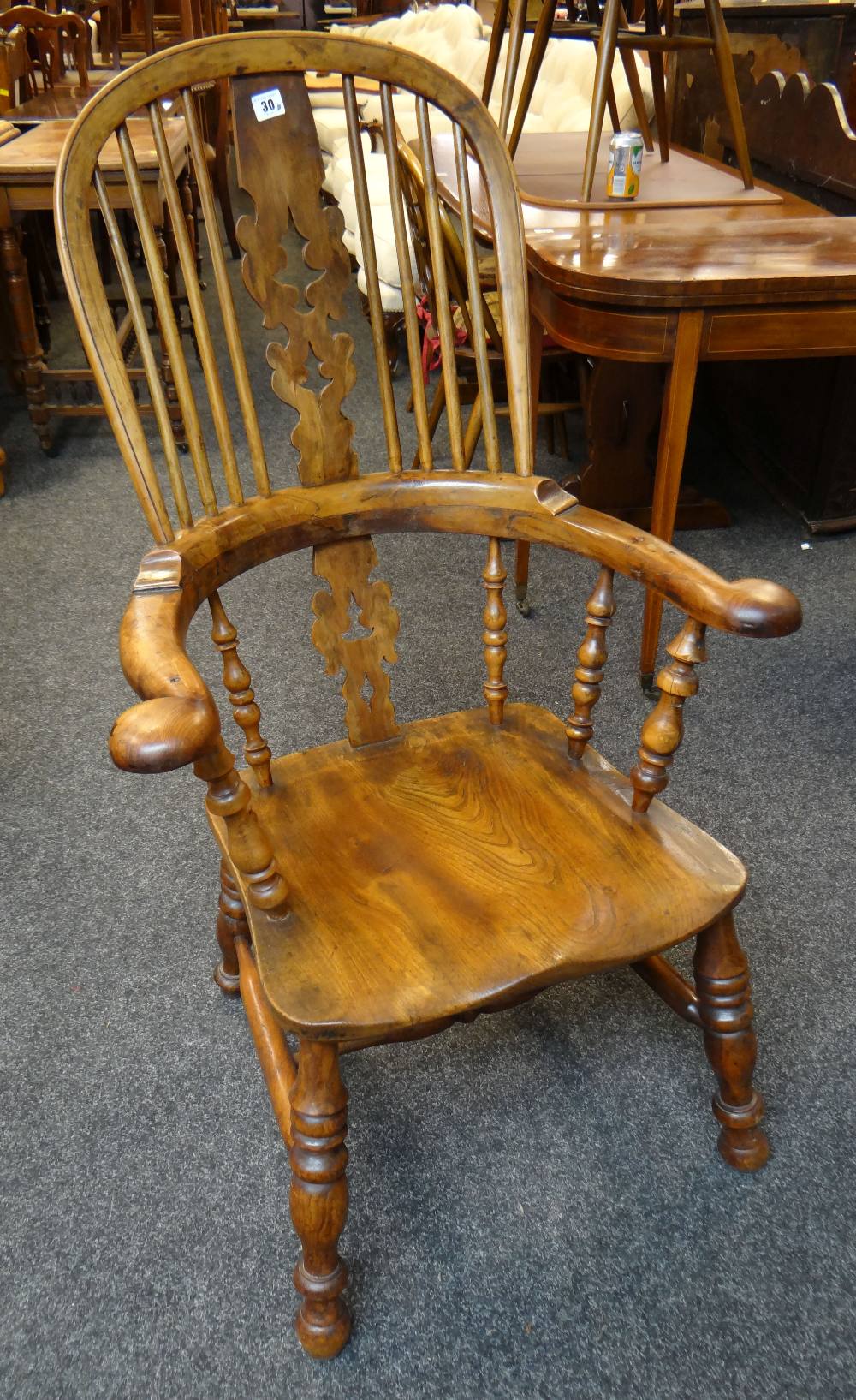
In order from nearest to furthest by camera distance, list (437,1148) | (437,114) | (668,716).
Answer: (668,716)
(437,1148)
(437,114)

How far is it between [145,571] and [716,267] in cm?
112

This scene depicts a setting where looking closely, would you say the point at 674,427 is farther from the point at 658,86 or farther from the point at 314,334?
the point at 658,86

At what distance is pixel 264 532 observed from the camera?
1069mm

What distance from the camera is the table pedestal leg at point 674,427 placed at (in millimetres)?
1587

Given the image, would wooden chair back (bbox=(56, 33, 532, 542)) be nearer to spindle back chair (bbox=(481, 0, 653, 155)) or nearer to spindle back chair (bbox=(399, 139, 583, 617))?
spindle back chair (bbox=(399, 139, 583, 617))

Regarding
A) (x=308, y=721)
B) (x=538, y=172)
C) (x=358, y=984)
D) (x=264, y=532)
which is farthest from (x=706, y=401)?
(x=358, y=984)

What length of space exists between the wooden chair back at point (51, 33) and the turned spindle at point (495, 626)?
3.56m

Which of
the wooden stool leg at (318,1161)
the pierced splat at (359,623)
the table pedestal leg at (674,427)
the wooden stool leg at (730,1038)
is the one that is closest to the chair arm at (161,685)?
the pierced splat at (359,623)

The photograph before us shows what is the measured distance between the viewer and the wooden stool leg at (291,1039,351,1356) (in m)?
0.91

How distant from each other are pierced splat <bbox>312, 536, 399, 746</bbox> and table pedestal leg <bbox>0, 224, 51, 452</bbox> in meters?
2.03

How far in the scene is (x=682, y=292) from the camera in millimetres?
1536

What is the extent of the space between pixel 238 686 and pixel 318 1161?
462 millimetres

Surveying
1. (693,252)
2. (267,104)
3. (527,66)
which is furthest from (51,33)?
(267,104)

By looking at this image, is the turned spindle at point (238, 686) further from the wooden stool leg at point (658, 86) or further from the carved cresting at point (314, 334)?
the wooden stool leg at point (658, 86)
